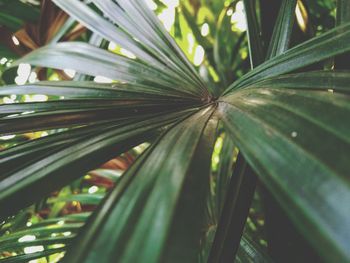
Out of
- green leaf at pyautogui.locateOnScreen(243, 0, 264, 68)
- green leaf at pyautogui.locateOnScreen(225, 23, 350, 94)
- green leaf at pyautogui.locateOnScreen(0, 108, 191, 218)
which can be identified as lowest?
green leaf at pyautogui.locateOnScreen(225, 23, 350, 94)

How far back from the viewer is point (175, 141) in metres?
0.31

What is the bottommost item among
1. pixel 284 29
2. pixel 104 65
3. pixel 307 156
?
pixel 307 156

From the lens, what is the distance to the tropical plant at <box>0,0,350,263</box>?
0.18 m

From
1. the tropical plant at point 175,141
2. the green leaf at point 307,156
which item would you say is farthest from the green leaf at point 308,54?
the green leaf at point 307,156

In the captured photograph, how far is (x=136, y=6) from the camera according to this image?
24.1 inches

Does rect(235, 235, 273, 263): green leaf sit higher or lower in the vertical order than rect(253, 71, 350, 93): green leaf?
lower

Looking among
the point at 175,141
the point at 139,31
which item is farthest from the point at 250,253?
the point at 139,31

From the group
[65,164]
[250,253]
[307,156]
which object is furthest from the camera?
[250,253]

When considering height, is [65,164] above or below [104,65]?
below

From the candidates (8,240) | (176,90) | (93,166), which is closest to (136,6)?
(176,90)

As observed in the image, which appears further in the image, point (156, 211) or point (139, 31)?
point (139, 31)

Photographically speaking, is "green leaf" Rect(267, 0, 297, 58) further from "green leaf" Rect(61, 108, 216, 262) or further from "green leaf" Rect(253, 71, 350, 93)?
"green leaf" Rect(61, 108, 216, 262)

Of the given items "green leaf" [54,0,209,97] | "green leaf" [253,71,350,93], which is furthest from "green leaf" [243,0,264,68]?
"green leaf" [253,71,350,93]

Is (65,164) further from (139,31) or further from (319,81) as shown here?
(139,31)
